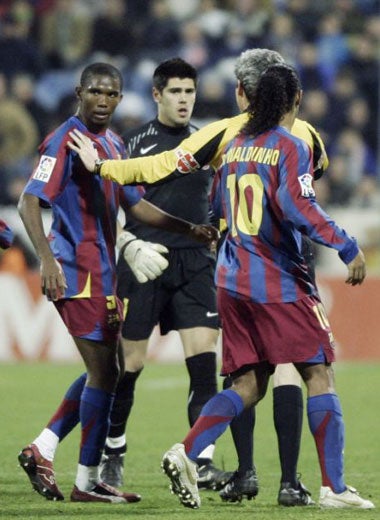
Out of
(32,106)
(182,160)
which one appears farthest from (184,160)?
(32,106)

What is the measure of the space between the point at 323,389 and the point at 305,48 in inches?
482

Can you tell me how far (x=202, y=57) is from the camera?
706 inches

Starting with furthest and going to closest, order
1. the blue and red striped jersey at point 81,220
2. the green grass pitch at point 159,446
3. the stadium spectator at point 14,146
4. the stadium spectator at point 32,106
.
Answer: the stadium spectator at point 32,106 < the stadium spectator at point 14,146 < the blue and red striped jersey at point 81,220 < the green grass pitch at point 159,446

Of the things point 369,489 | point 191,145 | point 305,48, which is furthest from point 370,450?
point 305,48

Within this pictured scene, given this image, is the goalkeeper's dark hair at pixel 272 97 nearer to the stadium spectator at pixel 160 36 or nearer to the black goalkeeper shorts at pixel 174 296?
the black goalkeeper shorts at pixel 174 296

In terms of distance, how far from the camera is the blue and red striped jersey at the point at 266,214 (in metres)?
6.12

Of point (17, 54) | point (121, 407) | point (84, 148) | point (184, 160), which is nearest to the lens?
point (184, 160)

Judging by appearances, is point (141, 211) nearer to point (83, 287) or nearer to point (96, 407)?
point (83, 287)

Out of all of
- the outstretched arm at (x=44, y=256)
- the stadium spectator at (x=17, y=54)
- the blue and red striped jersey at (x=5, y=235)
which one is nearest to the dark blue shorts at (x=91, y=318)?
the outstretched arm at (x=44, y=256)

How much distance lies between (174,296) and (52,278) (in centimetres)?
183

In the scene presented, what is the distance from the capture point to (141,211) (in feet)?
23.3

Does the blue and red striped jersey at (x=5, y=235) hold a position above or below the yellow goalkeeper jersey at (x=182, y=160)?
below

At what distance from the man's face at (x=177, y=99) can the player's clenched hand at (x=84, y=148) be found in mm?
1398

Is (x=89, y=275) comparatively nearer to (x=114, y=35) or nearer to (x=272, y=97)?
(x=272, y=97)
